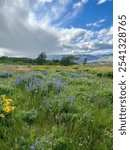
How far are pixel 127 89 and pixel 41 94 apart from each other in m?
4.14

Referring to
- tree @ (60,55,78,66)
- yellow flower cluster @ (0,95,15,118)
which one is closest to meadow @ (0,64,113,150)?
yellow flower cluster @ (0,95,15,118)

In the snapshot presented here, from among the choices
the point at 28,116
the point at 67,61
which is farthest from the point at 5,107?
the point at 67,61

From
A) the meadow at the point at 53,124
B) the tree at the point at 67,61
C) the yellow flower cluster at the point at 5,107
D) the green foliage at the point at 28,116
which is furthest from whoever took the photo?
the tree at the point at 67,61

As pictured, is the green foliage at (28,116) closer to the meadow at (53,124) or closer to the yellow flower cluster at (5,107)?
the meadow at (53,124)

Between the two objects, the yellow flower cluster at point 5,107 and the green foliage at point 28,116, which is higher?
the yellow flower cluster at point 5,107

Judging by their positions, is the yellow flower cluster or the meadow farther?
the yellow flower cluster

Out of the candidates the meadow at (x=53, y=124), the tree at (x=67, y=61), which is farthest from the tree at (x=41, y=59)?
the meadow at (x=53, y=124)

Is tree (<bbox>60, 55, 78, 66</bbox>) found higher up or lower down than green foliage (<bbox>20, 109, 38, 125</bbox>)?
higher up

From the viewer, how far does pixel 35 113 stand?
628 cm

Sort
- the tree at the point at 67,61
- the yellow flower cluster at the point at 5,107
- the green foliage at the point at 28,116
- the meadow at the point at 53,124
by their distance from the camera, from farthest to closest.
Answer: the tree at the point at 67,61, the green foliage at the point at 28,116, the yellow flower cluster at the point at 5,107, the meadow at the point at 53,124

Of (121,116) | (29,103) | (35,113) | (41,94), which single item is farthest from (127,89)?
(41,94)

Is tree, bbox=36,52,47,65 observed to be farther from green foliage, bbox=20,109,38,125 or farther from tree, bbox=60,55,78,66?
green foliage, bbox=20,109,38,125

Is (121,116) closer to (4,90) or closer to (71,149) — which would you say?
(71,149)

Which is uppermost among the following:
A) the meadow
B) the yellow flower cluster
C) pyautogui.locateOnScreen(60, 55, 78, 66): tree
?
pyautogui.locateOnScreen(60, 55, 78, 66): tree
